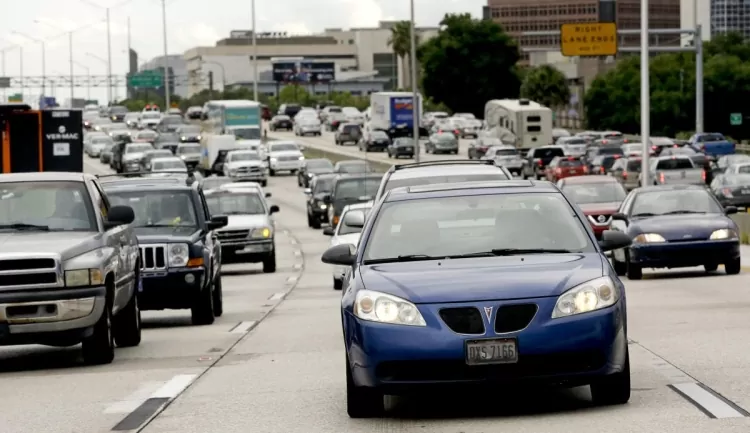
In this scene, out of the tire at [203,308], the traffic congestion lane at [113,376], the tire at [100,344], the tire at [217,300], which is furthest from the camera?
the tire at [217,300]

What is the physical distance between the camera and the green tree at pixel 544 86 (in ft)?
495

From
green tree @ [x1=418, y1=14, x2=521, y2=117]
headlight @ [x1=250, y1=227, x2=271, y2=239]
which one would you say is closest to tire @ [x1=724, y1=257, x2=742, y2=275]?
headlight @ [x1=250, y1=227, x2=271, y2=239]

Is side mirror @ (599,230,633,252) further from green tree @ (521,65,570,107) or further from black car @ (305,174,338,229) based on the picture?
green tree @ (521,65,570,107)

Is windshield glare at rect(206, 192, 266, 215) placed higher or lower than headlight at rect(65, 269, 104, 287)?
lower

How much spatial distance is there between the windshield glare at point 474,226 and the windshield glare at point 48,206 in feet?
14.6

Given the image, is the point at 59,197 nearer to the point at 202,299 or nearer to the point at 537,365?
the point at 202,299

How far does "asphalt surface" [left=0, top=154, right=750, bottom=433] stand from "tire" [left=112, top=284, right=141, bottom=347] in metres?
0.21

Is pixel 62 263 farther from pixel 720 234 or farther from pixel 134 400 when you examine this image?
pixel 720 234

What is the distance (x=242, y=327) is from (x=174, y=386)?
20.5ft

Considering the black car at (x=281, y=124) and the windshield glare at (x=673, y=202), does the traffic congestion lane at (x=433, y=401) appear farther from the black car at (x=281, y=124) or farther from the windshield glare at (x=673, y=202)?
the black car at (x=281, y=124)

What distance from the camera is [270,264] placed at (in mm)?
33438

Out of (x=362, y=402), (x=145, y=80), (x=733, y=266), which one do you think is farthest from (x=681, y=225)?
(x=145, y=80)

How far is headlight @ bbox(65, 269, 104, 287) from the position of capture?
46.0 feet

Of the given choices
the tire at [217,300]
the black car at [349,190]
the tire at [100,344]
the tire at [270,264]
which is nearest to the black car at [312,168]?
the black car at [349,190]
